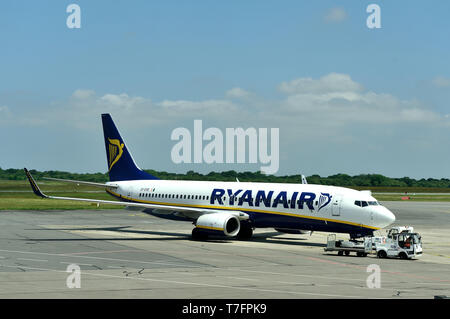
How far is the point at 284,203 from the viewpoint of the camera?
47188 millimetres

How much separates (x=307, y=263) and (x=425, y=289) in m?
10.3

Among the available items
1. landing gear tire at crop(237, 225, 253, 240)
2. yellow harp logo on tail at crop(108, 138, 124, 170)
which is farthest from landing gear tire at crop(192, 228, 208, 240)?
yellow harp logo on tail at crop(108, 138, 124, 170)

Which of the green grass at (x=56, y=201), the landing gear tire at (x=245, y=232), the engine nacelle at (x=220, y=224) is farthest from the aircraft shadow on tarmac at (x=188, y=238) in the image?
the green grass at (x=56, y=201)

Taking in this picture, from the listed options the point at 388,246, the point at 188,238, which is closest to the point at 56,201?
the point at 188,238

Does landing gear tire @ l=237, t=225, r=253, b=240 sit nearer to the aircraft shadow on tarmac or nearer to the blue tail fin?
the aircraft shadow on tarmac

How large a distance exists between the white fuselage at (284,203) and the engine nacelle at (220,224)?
1575 millimetres

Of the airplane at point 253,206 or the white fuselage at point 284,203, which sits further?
the airplane at point 253,206

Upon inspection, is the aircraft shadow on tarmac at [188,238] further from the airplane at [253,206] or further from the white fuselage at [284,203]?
the white fuselage at [284,203]

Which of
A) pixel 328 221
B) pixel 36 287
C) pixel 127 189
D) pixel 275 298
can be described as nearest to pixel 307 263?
pixel 328 221

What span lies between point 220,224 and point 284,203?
5.09 metres

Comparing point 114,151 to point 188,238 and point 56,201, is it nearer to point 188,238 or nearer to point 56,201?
point 188,238

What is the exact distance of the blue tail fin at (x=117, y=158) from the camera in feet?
196

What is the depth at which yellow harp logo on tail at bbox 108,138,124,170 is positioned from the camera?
198 ft

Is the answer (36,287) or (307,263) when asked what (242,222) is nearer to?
(307,263)
